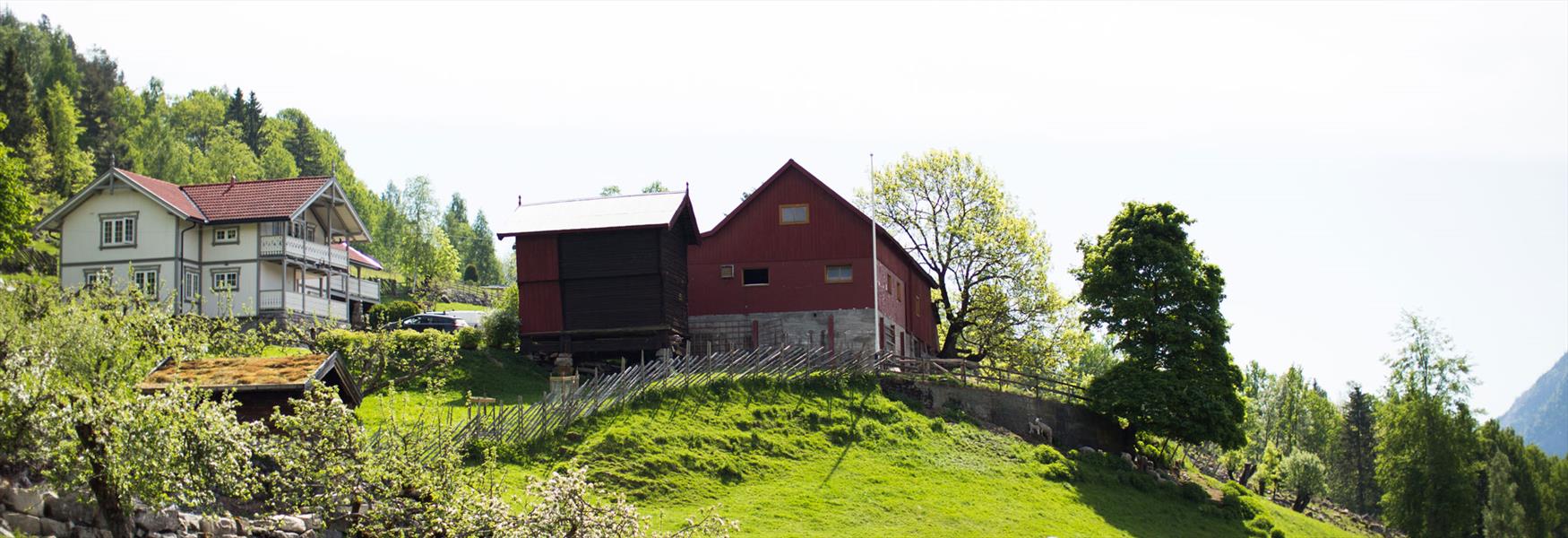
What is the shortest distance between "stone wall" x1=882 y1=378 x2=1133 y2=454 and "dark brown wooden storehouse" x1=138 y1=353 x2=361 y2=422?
24182 millimetres

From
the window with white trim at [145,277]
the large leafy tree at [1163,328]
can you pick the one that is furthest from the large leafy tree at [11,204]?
the large leafy tree at [1163,328]

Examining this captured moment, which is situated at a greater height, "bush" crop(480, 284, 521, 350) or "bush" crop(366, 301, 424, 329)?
"bush" crop(366, 301, 424, 329)

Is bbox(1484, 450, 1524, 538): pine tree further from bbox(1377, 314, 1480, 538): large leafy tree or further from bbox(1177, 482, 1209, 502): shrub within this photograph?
bbox(1177, 482, 1209, 502): shrub

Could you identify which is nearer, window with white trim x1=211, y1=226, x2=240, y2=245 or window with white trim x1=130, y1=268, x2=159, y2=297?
window with white trim x1=130, y1=268, x2=159, y2=297

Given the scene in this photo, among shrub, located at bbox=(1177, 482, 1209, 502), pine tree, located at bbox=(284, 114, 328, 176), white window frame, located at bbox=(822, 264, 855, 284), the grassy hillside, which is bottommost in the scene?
shrub, located at bbox=(1177, 482, 1209, 502)

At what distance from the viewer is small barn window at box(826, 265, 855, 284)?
185 ft

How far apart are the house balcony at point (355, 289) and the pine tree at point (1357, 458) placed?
2437 inches

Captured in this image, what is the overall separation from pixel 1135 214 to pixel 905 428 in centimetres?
1319

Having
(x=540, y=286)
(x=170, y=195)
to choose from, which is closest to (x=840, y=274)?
(x=540, y=286)

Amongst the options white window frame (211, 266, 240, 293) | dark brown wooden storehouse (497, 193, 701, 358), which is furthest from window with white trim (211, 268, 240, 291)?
dark brown wooden storehouse (497, 193, 701, 358)

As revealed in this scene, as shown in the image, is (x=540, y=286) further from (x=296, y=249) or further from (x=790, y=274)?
(x=296, y=249)

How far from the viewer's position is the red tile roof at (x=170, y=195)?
57.2 meters

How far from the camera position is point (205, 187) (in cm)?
6134

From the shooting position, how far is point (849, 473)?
4053 centimetres
